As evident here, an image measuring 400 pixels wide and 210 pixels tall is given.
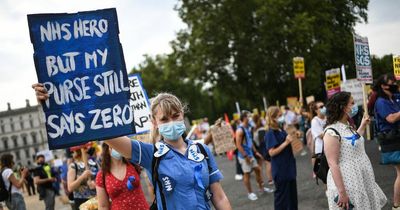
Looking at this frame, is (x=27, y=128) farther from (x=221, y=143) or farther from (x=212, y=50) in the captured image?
(x=221, y=143)

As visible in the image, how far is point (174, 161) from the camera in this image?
3029mm

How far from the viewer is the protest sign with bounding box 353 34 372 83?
6.81 metres

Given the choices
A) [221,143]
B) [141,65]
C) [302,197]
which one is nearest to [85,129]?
[302,197]

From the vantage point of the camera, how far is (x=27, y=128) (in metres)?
156

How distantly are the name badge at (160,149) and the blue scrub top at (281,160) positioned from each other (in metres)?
4.04

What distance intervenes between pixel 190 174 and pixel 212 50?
1176 inches

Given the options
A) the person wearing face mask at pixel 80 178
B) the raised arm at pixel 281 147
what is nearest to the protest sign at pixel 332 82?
the raised arm at pixel 281 147

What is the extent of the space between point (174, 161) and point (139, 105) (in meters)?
4.21

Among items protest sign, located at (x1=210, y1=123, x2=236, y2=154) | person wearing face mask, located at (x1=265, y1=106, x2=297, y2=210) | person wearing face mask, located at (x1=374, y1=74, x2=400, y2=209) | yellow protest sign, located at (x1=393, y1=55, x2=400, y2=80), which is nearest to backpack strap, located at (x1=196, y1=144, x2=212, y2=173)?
person wearing face mask, located at (x1=265, y1=106, x2=297, y2=210)

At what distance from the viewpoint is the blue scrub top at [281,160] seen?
6.84m

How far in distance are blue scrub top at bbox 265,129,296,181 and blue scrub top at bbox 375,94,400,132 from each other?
52.4 inches

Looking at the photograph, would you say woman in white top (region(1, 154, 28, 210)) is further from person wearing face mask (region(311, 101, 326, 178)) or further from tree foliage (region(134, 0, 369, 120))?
tree foliage (region(134, 0, 369, 120))

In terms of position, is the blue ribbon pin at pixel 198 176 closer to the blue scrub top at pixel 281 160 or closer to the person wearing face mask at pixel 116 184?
the person wearing face mask at pixel 116 184

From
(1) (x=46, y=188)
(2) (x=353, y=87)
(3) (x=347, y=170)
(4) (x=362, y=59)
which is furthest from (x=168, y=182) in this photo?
(2) (x=353, y=87)
